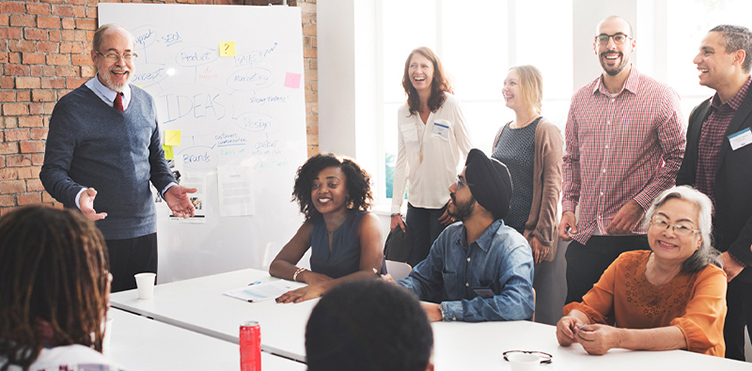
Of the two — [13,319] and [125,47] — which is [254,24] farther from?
[13,319]

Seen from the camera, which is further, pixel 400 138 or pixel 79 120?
pixel 400 138

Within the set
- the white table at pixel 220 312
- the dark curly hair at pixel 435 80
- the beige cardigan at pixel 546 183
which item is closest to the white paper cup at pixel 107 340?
the white table at pixel 220 312

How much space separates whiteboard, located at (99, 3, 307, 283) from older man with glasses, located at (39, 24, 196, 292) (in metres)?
1.01

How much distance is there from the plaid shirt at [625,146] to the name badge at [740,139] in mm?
334

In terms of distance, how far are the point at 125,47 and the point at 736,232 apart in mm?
2910

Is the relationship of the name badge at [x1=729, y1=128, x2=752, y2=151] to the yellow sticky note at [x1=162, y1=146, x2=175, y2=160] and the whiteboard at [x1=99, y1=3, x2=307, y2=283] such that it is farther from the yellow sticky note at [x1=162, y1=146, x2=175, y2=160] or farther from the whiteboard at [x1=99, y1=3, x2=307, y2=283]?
the yellow sticky note at [x1=162, y1=146, x2=175, y2=160]

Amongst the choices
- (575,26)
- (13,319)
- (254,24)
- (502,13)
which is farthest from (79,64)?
(13,319)

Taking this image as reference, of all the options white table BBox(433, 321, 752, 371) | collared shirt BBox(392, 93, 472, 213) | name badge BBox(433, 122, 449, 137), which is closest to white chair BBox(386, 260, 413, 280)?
collared shirt BBox(392, 93, 472, 213)

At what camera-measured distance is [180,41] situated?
13.9ft

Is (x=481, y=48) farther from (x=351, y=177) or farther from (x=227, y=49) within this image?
(x=351, y=177)

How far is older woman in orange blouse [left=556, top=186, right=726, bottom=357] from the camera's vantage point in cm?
187

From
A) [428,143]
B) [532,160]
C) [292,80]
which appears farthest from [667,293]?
[292,80]

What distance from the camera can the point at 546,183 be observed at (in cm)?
343

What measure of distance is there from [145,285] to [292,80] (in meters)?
2.27
